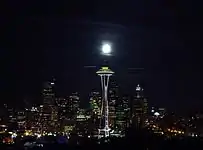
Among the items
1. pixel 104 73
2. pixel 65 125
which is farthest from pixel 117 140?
pixel 65 125

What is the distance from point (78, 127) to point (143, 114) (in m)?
3.49

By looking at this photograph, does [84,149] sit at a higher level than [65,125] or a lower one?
lower

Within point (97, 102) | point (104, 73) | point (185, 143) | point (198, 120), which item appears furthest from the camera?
point (97, 102)

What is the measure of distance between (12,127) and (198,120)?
8.95 m

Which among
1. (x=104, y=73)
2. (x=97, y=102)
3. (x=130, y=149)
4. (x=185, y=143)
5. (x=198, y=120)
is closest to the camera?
(x=130, y=149)

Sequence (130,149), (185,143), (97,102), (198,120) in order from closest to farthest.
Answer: (130,149) → (185,143) → (198,120) → (97,102)

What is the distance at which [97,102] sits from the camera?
2544cm

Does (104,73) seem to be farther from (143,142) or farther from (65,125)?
(65,125)

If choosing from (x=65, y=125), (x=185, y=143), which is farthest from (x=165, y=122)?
(x=185, y=143)

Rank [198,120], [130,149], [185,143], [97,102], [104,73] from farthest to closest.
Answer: [97,102] < [198,120] < [104,73] < [185,143] < [130,149]

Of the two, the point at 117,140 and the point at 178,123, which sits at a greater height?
the point at 178,123

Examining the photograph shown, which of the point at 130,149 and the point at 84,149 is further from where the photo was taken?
the point at 84,149

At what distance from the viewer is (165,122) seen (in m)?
25.0

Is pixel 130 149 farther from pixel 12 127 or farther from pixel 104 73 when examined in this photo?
pixel 12 127
